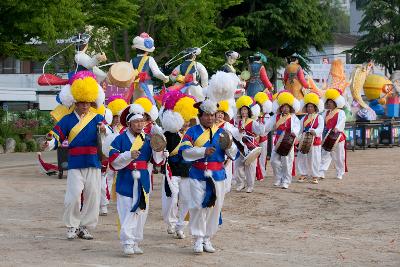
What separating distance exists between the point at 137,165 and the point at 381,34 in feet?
143

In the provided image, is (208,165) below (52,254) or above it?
above

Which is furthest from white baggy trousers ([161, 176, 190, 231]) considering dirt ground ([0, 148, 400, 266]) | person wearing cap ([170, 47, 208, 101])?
person wearing cap ([170, 47, 208, 101])

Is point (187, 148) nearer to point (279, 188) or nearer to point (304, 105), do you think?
point (279, 188)

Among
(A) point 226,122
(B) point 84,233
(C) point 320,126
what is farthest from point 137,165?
(C) point 320,126

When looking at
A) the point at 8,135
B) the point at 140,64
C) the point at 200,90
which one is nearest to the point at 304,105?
the point at 200,90

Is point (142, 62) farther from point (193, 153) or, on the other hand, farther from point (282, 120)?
point (193, 153)

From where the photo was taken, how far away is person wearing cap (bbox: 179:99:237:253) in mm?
10398

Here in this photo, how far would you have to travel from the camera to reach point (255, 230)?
1231 cm

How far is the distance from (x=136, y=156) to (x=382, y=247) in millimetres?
3101

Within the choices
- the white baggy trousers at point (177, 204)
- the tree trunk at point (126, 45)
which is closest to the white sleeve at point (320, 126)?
the white baggy trousers at point (177, 204)

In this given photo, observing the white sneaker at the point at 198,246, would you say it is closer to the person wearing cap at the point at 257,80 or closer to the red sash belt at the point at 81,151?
the red sash belt at the point at 81,151

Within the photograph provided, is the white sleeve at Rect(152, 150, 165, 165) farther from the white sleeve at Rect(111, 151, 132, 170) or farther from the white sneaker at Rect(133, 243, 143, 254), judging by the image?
the white sneaker at Rect(133, 243, 143, 254)

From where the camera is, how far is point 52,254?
33.5 feet

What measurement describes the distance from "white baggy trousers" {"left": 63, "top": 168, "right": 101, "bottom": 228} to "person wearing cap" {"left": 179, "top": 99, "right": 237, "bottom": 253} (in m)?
1.42
